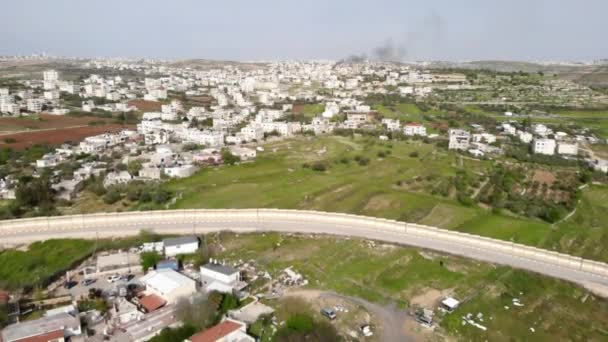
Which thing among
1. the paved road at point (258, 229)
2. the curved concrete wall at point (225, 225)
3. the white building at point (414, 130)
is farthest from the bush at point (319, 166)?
the white building at point (414, 130)

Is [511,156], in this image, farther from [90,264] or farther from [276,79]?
[276,79]

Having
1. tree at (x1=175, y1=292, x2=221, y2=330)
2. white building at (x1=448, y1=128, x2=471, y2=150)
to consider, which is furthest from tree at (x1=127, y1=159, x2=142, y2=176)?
white building at (x1=448, y1=128, x2=471, y2=150)

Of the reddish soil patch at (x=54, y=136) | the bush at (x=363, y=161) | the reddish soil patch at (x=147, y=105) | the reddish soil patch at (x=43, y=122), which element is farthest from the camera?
the reddish soil patch at (x=147, y=105)

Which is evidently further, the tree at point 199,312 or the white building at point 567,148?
the white building at point 567,148

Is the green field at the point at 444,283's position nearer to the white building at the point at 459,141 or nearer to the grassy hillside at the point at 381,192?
the grassy hillside at the point at 381,192

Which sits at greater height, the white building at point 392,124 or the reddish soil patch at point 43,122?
the white building at point 392,124

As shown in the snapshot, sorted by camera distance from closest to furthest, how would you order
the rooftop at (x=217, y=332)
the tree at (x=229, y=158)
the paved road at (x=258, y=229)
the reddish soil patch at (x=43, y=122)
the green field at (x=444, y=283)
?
the rooftop at (x=217, y=332) < the green field at (x=444, y=283) < the paved road at (x=258, y=229) < the tree at (x=229, y=158) < the reddish soil patch at (x=43, y=122)

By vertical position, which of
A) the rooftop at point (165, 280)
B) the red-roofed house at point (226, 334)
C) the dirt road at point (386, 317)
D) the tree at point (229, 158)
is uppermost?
the tree at point (229, 158)
